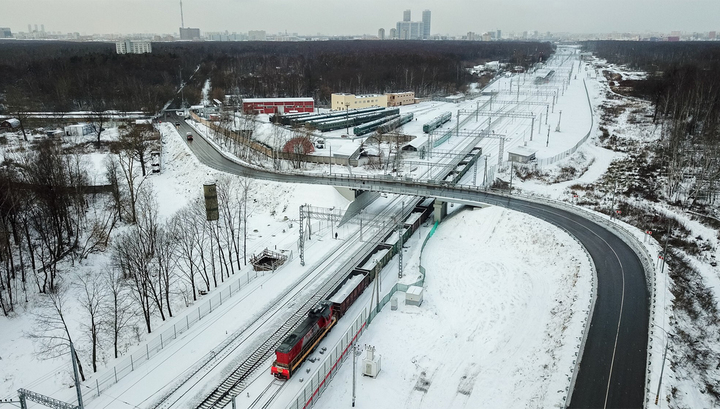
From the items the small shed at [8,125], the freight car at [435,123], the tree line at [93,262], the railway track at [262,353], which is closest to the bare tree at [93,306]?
the tree line at [93,262]

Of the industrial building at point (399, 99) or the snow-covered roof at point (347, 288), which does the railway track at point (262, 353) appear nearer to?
the snow-covered roof at point (347, 288)

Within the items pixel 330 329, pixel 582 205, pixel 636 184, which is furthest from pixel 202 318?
pixel 636 184

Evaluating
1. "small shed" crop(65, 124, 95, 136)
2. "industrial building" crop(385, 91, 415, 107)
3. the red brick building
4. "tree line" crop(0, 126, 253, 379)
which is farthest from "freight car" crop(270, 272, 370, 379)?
"industrial building" crop(385, 91, 415, 107)

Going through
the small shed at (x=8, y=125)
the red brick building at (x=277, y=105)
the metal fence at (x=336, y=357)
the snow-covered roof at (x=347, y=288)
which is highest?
the red brick building at (x=277, y=105)

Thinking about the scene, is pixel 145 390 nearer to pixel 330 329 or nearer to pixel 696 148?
pixel 330 329

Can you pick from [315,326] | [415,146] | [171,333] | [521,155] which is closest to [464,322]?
[315,326]

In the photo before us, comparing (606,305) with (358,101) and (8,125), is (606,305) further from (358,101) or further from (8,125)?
(8,125)
